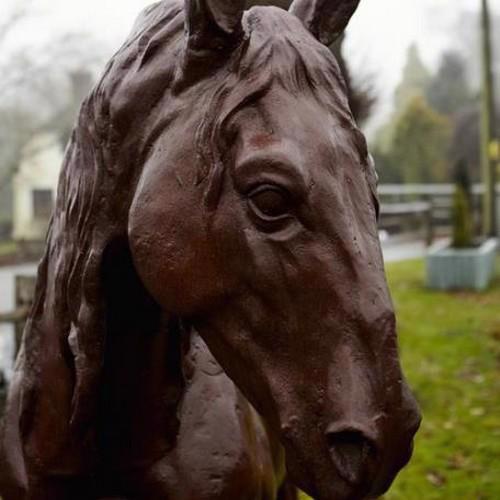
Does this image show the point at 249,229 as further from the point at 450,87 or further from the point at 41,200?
the point at 450,87

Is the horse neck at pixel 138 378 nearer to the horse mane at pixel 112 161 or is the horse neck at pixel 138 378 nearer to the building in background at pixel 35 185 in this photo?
the horse mane at pixel 112 161

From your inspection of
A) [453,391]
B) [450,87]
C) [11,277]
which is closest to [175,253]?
[453,391]

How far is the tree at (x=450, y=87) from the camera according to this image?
36625 mm

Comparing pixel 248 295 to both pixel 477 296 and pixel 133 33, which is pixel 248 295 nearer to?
pixel 133 33

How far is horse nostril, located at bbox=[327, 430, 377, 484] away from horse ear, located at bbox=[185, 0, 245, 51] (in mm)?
490

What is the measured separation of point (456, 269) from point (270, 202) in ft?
33.3

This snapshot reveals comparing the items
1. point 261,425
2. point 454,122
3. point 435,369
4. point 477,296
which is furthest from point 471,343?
point 454,122

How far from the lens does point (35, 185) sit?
27750 mm

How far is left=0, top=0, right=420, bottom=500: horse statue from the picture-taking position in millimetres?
877

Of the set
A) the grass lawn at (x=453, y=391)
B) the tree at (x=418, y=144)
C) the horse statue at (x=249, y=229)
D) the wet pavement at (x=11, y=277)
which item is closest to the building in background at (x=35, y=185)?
the wet pavement at (x=11, y=277)

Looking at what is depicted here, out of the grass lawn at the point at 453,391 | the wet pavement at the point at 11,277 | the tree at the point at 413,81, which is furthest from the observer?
the tree at the point at 413,81

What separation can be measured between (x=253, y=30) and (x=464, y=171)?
11.8 m

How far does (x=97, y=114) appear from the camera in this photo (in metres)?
1.07

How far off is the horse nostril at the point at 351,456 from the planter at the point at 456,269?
9.97 meters
